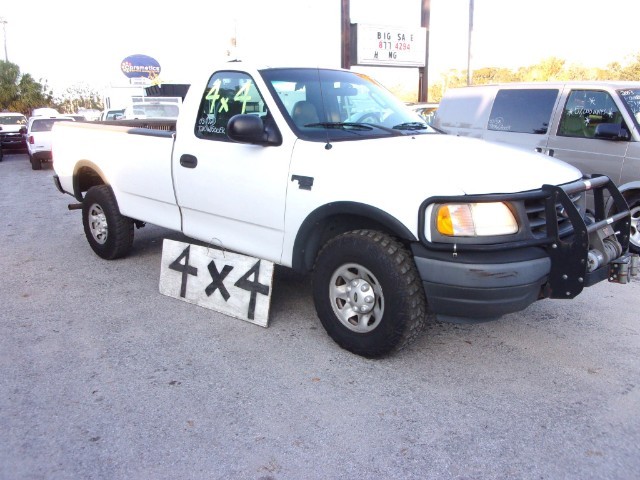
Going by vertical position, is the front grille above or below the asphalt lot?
above

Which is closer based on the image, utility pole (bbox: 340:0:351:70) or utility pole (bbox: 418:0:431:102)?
utility pole (bbox: 340:0:351:70)

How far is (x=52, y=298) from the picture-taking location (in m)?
5.25

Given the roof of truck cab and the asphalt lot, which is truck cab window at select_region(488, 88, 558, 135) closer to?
the roof of truck cab

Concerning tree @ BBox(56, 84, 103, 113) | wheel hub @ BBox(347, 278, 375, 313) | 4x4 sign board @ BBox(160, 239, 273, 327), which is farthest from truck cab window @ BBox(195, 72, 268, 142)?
tree @ BBox(56, 84, 103, 113)

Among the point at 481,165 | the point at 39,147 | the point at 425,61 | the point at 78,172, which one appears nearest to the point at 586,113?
the point at 481,165

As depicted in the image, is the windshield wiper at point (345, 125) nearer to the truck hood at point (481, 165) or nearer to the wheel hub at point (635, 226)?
the truck hood at point (481, 165)

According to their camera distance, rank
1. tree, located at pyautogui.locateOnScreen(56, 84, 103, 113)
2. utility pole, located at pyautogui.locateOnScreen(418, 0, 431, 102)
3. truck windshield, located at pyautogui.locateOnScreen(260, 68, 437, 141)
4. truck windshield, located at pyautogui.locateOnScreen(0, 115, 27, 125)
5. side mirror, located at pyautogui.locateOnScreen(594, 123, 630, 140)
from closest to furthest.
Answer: truck windshield, located at pyautogui.locateOnScreen(260, 68, 437, 141), side mirror, located at pyautogui.locateOnScreen(594, 123, 630, 140), utility pole, located at pyautogui.locateOnScreen(418, 0, 431, 102), truck windshield, located at pyautogui.locateOnScreen(0, 115, 27, 125), tree, located at pyautogui.locateOnScreen(56, 84, 103, 113)

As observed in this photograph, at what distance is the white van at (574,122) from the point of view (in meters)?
6.46

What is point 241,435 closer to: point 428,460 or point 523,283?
point 428,460

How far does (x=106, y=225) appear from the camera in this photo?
6.21 meters

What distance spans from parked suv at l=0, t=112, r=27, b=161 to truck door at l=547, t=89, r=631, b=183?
2415 centimetres

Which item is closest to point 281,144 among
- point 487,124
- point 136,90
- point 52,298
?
point 52,298

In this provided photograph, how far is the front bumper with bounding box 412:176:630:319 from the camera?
3.29 metres

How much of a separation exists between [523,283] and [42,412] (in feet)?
9.41
